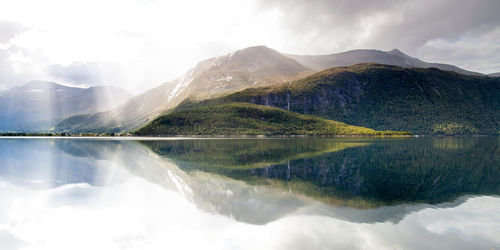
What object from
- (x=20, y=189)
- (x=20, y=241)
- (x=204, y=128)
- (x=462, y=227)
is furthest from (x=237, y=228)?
(x=204, y=128)

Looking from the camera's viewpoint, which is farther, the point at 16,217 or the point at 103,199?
the point at 103,199

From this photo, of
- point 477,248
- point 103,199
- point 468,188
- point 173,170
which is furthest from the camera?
point 173,170

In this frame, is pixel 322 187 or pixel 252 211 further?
pixel 322 187

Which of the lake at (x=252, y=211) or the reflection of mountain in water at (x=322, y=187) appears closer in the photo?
the lake at (x=252, y=211)

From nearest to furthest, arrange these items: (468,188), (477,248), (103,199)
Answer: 1. (477,248)
2. (103,199)
3. (468,188)

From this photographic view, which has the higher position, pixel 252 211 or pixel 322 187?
pixel 322 187

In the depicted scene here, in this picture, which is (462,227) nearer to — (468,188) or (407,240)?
(407,240)

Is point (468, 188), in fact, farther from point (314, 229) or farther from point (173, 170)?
point (173, 170)

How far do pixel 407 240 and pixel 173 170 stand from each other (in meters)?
28.3

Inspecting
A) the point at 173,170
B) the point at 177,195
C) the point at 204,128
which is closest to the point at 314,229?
the point at 177,195

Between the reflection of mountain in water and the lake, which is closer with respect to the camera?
the lake

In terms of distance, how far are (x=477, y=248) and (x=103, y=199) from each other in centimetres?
2368

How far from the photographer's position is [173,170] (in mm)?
36906

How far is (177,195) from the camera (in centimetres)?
2412
